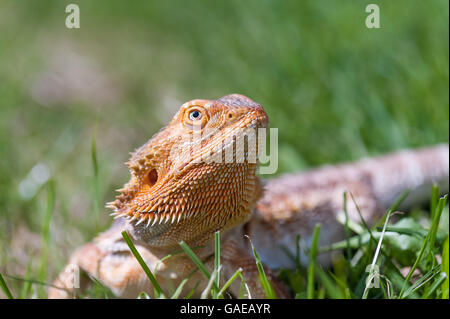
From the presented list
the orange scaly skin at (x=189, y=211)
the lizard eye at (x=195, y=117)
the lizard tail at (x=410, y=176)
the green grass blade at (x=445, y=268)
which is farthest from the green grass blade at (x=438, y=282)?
the lizard tail at (x=410, y=176)

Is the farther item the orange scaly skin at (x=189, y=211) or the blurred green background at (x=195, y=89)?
the blurred green background at (x=195, y=89)

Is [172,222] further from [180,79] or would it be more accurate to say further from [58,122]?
[180,79]

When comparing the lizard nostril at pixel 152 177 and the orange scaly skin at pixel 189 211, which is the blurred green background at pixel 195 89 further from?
the lizard nostril at pixel 152 177

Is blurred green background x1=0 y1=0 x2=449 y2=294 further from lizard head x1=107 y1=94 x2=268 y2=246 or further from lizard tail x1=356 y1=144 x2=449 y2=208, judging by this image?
lizard head x1=107 y1=94 x2=268 y2=246

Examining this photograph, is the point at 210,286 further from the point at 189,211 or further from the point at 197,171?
the point at 197,171

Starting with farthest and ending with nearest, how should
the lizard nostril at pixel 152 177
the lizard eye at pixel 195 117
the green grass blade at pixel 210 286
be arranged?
the lizard nostril at pixel 152 177
the lizard eye at pixel 195 117
the green grass blade at pixel 210 286
